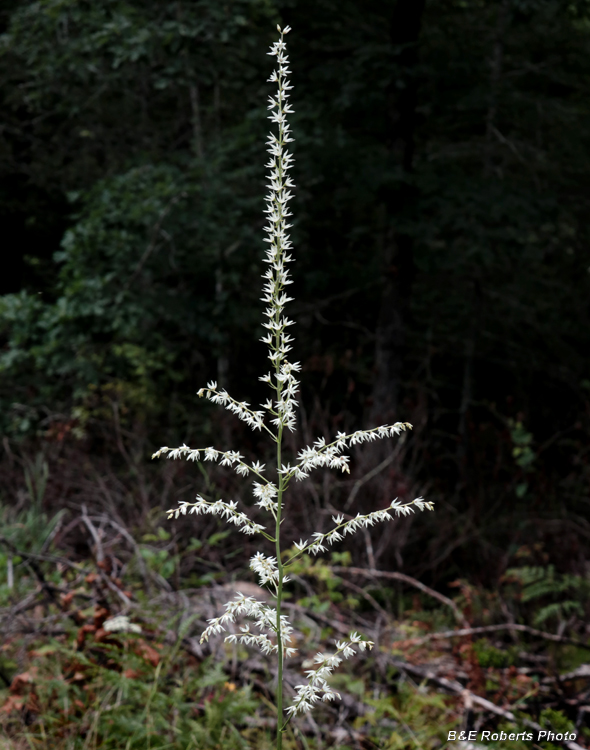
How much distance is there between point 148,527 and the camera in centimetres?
495

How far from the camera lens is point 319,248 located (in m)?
9.27

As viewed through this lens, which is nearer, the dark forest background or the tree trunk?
the dark forest background

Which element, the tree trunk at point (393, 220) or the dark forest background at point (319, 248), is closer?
the dark forest background at point (319, 248)

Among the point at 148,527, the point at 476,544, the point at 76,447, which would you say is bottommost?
the point at 476,544

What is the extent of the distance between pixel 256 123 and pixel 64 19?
189 centimetres

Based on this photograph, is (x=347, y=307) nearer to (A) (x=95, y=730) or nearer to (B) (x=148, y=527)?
(B) (x=148, y=527)

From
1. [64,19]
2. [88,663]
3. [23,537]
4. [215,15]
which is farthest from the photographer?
[64,19]

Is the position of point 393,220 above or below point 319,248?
above

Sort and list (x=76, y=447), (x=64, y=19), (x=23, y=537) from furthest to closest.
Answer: (x=76, y=447)
(x=64, y=19)
(x=23, y=537)

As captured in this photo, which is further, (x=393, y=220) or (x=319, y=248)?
(x=319, y=248)

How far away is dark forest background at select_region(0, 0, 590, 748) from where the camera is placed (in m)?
6.16

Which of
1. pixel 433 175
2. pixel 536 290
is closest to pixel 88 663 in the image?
pixel 433 175

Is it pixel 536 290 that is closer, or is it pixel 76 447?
pixel 76 447

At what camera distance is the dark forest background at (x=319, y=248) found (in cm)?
616
